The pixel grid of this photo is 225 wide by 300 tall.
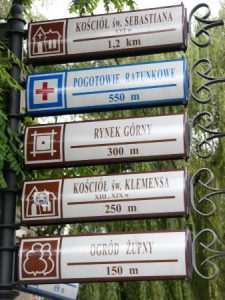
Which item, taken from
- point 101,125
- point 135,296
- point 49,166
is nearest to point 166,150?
point 101,125

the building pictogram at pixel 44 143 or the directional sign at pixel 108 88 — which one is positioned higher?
the directional sign at pixel 108 88

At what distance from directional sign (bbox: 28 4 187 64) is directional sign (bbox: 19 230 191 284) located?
4.87 ft

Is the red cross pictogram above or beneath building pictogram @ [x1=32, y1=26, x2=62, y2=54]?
beneath

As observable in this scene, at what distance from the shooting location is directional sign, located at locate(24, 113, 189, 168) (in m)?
4.19

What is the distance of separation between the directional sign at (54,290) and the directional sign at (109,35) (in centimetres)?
185

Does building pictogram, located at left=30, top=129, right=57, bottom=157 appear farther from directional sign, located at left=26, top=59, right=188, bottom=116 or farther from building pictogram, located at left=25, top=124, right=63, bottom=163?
directional sign, located at left=26, top=59, right=188, bottom=116

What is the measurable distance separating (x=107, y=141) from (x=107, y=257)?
0.87 m

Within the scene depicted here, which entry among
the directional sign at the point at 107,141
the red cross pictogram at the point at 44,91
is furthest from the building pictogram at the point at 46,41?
the directional sign at the point at 107,141

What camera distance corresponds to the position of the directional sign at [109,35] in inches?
177

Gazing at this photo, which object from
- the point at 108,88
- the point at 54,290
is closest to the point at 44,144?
the point at 108,88

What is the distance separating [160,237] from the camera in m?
3.99

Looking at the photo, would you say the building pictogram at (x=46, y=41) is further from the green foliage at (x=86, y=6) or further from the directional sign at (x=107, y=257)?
the directional sign at (x=107, y=257)

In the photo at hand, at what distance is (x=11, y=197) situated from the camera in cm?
436

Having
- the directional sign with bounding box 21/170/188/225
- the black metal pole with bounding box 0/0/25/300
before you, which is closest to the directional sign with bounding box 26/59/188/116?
the black metal pole with bounding box 0/0/25/300
